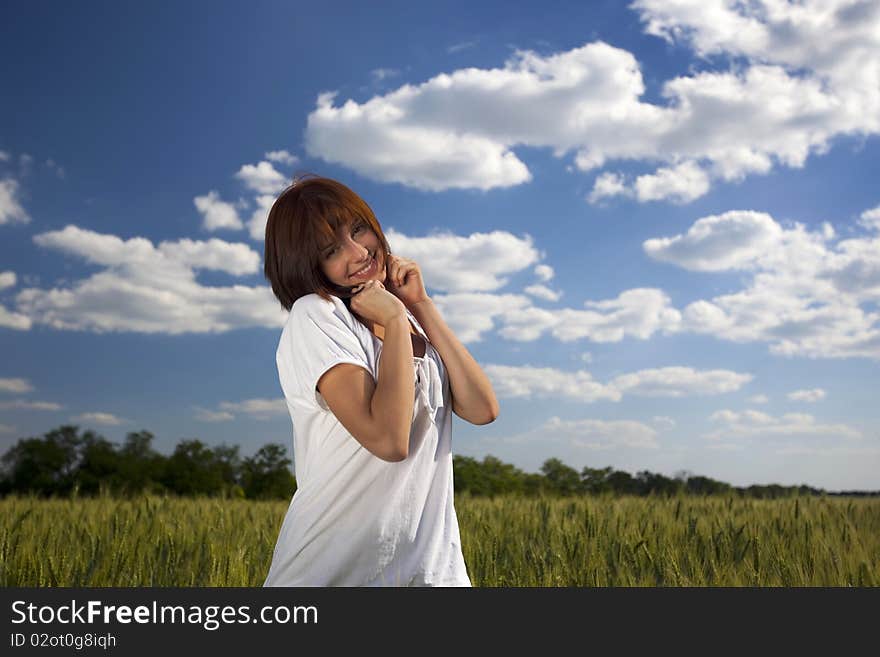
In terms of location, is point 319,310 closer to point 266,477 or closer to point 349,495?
point 349,495


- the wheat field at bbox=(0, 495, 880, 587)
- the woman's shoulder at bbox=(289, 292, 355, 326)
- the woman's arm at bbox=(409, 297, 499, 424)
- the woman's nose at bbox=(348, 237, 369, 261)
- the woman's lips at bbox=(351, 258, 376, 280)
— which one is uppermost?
the woman's nose at bbox=(348, 237, 369, 261)

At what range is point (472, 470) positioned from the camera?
8.69m

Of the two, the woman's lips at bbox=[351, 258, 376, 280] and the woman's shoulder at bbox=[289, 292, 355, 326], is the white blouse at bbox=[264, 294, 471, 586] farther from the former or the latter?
the woman's lips at bbox=[351, 258, 376, 280]

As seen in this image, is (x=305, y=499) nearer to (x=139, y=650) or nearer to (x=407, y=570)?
(x=407, y=570)

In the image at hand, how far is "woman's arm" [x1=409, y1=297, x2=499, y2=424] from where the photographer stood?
1.87m

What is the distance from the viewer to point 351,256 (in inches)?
70.7

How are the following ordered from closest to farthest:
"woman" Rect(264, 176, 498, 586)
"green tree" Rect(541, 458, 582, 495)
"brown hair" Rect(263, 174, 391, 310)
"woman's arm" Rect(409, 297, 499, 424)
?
"woman" Rect(264, 176, 498, 586) → "brown hair" Rect(263, 174, 391, 310) → "woman's arm" Rect(409, 297, 499, 424) → "green tree" Rect(541, 458, 582, 495)

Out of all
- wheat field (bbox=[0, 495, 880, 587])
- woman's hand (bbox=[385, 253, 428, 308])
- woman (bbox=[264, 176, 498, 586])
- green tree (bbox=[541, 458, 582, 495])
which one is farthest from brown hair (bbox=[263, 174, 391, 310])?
green tree (bbox=[541, 458, 582, 495])

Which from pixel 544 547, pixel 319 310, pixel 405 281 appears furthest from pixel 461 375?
pixel 544 547

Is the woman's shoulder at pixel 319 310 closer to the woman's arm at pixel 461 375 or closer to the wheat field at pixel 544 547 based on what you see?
the woman's arm at pixel 461 375

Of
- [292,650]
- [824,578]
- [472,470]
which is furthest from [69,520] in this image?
[472,470]

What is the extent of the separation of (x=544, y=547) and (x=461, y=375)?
1.81 metres

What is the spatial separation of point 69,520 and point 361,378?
351 centimetres

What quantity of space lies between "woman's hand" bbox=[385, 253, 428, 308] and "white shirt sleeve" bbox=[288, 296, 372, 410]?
287 millimetres
